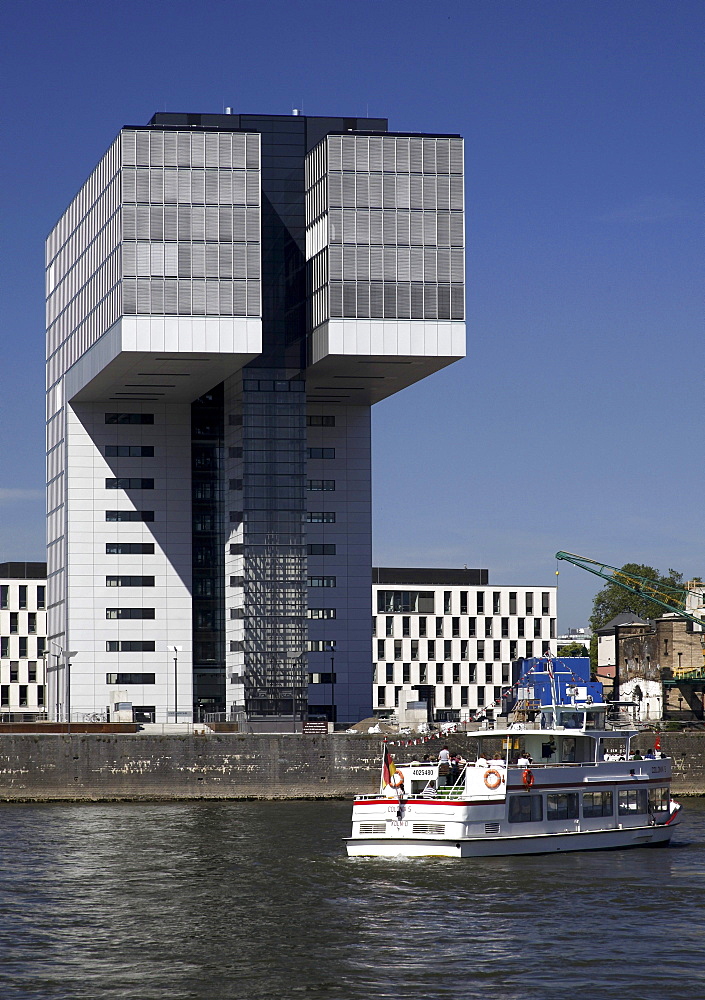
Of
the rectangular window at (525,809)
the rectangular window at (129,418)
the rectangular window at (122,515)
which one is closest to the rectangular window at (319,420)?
the rectangular window at (129,418)

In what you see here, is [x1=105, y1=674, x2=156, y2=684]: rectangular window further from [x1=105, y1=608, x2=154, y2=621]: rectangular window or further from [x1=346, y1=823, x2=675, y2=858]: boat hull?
[x1=346, y1=823, x2=675, y2=858]: boat hull

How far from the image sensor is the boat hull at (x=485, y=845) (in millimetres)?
59688

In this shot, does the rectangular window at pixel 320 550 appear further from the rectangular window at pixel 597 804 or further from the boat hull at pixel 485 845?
the boat hull at pixel 485 845

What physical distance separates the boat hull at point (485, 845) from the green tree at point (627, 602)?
128 m

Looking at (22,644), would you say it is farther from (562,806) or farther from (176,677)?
(562,806)

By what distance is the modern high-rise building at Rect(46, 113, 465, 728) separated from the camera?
373ft

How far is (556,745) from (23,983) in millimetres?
32037

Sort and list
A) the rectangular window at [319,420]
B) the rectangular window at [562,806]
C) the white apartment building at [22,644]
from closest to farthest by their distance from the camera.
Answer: the rectangular window at [562,806]
the rectangular window at [319,420]
the white apartment building at [22,644]

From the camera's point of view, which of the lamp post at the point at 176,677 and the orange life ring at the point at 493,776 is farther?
the lamp post at the point at 176,677

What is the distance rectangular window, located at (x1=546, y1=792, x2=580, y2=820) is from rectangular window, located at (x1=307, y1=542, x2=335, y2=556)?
6702cm

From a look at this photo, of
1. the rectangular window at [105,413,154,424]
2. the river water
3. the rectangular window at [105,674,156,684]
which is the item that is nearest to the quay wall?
the river water

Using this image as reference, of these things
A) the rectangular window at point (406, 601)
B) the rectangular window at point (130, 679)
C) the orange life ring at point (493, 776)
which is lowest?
the orange life ring at point (493, 776)

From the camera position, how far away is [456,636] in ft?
634

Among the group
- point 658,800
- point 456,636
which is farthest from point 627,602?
point 658,800
